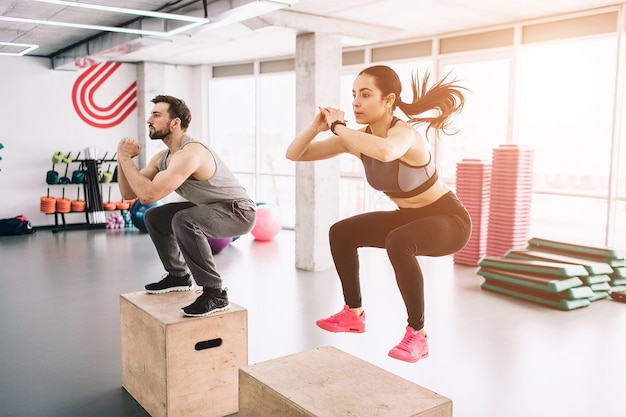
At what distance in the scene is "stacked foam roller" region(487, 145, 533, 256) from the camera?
7195mm

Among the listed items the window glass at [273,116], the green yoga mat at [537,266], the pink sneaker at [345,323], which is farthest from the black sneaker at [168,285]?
the window glass at [273,116]

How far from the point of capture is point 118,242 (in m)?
9.23

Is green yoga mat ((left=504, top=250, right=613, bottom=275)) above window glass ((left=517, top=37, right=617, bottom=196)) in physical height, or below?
below

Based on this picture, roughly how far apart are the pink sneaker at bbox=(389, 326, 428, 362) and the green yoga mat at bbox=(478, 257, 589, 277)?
419 centimetres

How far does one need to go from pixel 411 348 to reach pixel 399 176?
2.10 feet

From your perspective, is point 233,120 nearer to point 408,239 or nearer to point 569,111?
point 569,111

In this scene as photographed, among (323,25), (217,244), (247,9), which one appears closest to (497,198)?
(323,25)

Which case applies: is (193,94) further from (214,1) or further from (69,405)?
(69,405)

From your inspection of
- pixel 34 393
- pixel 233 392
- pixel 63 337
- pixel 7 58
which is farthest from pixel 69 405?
pixel 7 58

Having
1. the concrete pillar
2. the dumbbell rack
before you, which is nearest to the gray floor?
the concrete pillar

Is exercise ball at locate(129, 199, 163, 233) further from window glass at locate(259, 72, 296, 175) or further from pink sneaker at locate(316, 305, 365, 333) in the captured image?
pink sneaker at locate(316, 305, 365, 333)

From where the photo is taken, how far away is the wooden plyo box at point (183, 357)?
3.32m

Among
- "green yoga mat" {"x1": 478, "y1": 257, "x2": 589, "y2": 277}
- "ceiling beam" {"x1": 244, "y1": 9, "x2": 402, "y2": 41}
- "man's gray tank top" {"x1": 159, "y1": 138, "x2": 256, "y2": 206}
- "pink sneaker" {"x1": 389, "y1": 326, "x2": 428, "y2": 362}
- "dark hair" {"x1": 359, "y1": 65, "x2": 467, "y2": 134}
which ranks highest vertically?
"ceiling beam" {"x1": 244, "y1": 9, "x2": 402, "y2": 41}

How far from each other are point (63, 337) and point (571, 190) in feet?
19.4
